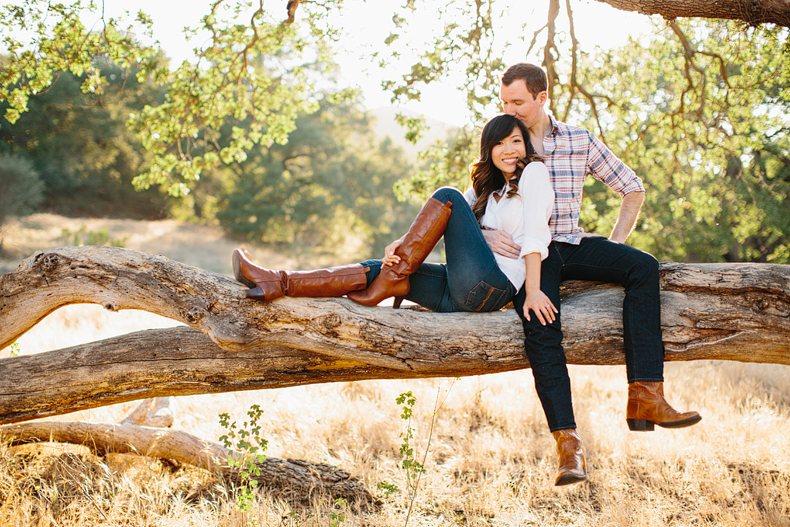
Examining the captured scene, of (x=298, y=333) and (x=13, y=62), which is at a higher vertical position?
(x=13, y=62)

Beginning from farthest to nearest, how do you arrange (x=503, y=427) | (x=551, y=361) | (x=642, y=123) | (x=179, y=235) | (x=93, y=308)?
(x=179, y=235) < (x=93, y=308) < (x=642, y=123) < (x=503, y=427) < (x=551, y=361)

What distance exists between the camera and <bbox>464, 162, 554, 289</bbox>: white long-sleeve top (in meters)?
2.72

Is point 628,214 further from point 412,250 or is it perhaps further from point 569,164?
point 412,250

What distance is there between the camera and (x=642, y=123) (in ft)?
23.2

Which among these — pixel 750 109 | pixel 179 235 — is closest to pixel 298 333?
pixel 750 109

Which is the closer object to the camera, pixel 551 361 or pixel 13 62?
pixel 551 361

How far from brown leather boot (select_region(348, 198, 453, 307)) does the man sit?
38 centimetres

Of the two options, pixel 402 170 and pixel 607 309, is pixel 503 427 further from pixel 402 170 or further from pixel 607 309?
pixel 402 170

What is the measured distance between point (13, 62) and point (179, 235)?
2168cm

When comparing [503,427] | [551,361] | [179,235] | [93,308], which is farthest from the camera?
[179,235]

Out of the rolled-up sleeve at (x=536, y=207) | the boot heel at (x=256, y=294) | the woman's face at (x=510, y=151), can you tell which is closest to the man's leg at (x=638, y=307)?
the rolled-up sleeve at (x=536, y=207)

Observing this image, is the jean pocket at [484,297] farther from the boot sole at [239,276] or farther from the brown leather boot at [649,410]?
the boot sole at [239,276]

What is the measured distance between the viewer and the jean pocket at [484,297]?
2779 mm

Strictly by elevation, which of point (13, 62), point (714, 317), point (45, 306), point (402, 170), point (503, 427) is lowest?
point (503, 427)
